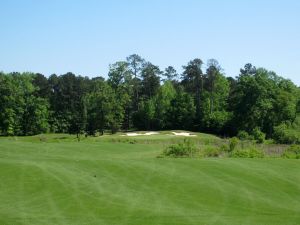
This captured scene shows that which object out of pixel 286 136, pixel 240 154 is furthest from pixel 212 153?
pixel 286 136

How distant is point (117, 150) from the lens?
138ft

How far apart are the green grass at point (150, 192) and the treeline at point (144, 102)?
168 feet

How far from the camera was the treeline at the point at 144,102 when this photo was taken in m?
79.3

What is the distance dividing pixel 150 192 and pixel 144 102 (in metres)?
75.2

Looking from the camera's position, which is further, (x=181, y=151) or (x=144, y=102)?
(x=144, y=102)

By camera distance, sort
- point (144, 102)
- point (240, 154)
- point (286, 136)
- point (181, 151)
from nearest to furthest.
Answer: point (240, 154), point (181, 151), point (286, 136), point (144, 102)

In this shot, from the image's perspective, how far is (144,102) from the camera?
94.2 m

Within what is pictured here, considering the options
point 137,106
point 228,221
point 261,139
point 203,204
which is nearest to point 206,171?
point 203,204

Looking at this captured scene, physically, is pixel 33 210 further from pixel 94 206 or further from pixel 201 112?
pixel 201 112

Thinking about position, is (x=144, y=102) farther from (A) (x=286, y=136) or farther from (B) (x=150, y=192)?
(B) (x=150, y=192)

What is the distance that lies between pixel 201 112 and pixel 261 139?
97.7ft

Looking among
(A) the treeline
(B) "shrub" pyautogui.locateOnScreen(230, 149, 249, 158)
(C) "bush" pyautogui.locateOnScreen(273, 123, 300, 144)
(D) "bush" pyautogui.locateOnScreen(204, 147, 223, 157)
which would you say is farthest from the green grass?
(A) the treeline

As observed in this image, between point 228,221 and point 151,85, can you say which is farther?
point 151,85

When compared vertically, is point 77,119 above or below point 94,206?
above
